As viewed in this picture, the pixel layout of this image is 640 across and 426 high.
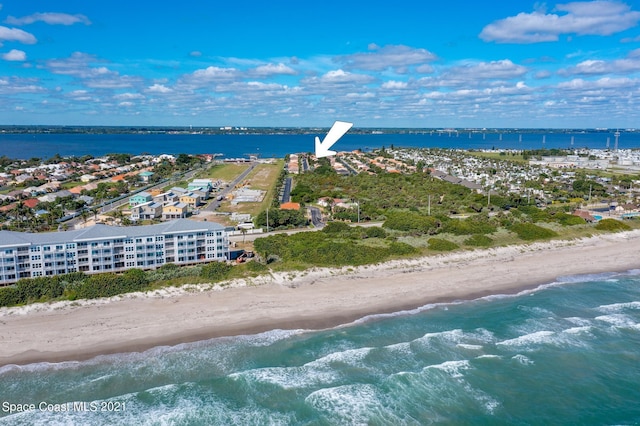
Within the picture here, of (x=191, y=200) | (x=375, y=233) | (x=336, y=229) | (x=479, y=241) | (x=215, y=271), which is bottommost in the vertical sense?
(x=215, y=271)

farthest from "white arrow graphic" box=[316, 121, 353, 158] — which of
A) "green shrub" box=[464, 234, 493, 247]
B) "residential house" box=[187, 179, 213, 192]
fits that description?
"residential house" box=[187, 179, 213, 192]

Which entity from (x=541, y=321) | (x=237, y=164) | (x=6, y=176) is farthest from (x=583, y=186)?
(x=6, y=176)

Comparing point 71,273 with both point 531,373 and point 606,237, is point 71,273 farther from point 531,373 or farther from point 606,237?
point 606,237

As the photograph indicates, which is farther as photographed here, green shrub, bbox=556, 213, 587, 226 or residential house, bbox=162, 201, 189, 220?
residential house, bbox=162, 201, 189, 220

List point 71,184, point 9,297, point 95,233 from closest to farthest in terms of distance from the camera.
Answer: point 9,297
point 95,233
point 71,184

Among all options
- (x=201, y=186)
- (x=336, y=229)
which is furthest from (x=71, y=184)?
(x=336, y=229)

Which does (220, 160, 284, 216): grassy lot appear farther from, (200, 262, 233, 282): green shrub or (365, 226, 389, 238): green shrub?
(200, 262, 233, 282): green shrub

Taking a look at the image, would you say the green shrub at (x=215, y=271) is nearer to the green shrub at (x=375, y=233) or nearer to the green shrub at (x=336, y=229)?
the green shrub at (x=336, y=229)

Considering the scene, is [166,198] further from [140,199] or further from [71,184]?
[71,184]
